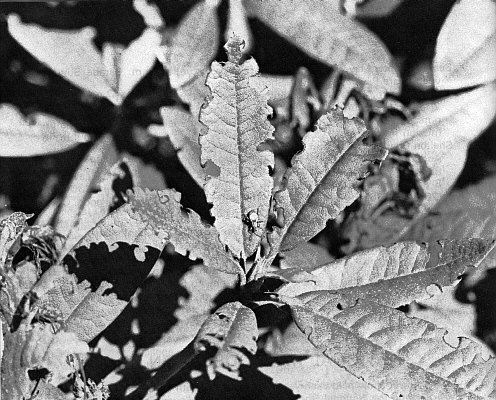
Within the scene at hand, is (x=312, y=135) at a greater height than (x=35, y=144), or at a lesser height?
greater

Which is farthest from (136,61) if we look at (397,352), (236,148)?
(397,352)

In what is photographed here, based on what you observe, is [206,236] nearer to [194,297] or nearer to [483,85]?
[194,297]

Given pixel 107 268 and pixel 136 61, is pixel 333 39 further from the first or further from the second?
pixel 107 268

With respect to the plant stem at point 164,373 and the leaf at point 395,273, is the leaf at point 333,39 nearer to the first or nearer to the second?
the leaf at point 395,273

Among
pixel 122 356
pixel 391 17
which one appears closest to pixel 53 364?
pixel 122 356

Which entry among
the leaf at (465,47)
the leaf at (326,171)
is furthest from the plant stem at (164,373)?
the leaf at (465,47)

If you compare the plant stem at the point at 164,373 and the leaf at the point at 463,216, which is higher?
the leaf at the point at 463,216

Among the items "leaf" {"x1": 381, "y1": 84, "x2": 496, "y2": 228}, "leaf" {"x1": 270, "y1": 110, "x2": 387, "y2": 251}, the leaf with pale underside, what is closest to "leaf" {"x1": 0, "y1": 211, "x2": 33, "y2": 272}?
the leaf with pale underside
